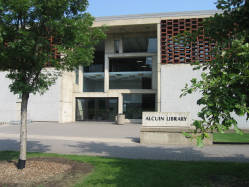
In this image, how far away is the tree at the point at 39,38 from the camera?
555 cm

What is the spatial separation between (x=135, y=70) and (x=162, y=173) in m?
22.8

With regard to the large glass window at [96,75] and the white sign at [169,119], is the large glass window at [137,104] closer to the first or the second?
the large glass window at [96,75]

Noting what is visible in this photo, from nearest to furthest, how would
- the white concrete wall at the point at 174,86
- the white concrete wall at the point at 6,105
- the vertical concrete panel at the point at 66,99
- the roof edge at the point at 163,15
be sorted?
the white concrete wall at the point at 174,86 → the roof edge at the point at 163,15 → the vertical concrete panel at the point at 66,99 → the white concrete wall at the point at 6,105

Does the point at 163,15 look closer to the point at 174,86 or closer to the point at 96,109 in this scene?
the point at 174,86

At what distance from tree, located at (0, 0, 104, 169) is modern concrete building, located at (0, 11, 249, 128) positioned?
1696cm

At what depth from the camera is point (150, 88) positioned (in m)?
27.8

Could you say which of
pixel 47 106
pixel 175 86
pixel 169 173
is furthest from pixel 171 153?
pixel 47 106

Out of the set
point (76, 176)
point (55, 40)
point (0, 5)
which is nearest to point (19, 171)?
point (76, 176)

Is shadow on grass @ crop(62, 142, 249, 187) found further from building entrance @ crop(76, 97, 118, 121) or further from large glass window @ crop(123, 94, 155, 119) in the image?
building entrance @ crop(76, 97, 118, 121)

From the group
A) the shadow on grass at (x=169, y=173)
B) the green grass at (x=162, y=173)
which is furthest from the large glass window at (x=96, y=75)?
the green grass at (x=162, y=173)

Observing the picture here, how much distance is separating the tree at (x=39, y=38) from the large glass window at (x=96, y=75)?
2236 cm

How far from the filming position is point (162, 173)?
19.6ft

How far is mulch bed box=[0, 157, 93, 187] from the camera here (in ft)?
17.2

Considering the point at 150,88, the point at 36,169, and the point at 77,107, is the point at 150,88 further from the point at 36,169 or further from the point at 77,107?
the point at 36,169
